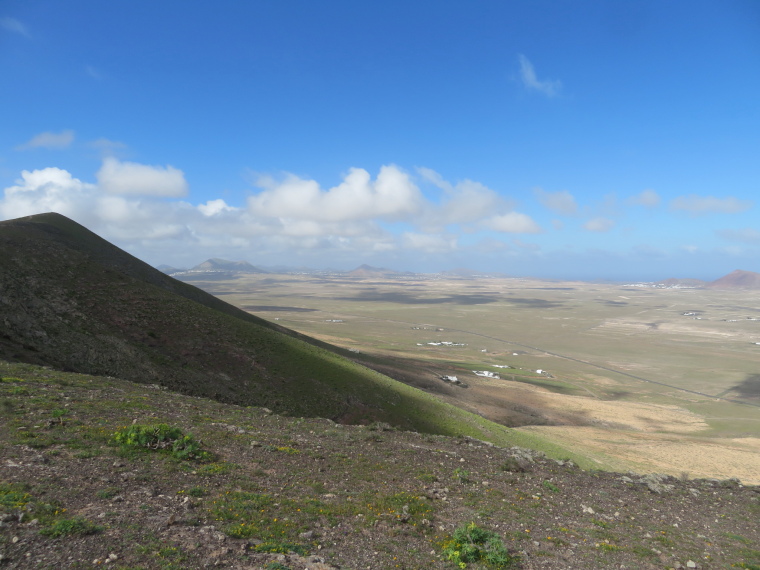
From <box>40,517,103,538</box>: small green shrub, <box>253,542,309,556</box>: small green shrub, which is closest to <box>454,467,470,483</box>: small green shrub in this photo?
<box>253,542,309,556</box>: small green shrub

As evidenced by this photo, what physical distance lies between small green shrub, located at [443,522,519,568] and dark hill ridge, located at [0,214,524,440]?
2387 centimetres

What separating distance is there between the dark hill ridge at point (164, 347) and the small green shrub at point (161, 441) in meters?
16.9

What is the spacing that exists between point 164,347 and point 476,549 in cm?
3504

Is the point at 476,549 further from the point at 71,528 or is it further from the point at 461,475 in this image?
the point at 71,528

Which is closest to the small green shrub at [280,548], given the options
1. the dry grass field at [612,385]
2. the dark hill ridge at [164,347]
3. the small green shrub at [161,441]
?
the small green shrub at [161,441]

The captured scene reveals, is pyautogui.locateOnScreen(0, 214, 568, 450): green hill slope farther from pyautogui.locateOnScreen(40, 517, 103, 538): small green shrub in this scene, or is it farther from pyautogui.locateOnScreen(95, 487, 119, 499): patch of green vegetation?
pyautogui.locateOnScreen(40, 517, 103, 538): small green shrub

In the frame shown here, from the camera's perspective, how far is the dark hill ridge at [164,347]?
3064 cm

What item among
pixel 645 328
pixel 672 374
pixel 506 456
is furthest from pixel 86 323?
pixel 645 328

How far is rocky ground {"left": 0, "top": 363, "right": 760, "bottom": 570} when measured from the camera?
972 cm

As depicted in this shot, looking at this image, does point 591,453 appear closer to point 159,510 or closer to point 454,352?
point 159,510

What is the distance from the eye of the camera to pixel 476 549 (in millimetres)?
11492

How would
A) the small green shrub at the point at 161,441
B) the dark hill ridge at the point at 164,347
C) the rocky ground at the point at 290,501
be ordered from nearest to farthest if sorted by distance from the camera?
the rocky ground at the point at 290,501 → the small green shrub at the point at 161,441 → the dark hill ridge at the point at 164,347

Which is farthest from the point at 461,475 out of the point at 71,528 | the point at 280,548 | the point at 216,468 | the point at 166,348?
the point at 166,348

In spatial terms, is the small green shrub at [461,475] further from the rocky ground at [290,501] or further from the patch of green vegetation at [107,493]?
the patch of green vegetation at [107,493]
